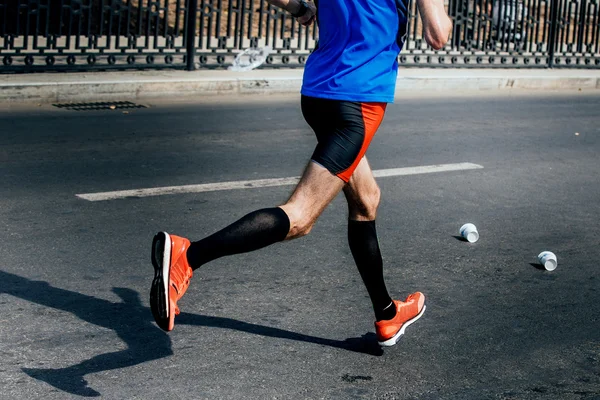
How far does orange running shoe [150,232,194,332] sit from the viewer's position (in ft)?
12.1

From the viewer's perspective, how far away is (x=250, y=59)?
1450 cm

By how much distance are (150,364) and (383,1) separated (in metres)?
1.65

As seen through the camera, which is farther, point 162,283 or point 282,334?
point 282,334

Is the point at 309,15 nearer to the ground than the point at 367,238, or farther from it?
farther from it

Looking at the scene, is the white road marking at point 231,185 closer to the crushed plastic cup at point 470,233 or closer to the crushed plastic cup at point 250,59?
the crushed plastic cup at point 470,233

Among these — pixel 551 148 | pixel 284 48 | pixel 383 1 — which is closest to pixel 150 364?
pixel 383 1

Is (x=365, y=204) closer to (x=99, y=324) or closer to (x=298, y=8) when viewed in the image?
(x=298, y=8)

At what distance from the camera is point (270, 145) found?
917 cm

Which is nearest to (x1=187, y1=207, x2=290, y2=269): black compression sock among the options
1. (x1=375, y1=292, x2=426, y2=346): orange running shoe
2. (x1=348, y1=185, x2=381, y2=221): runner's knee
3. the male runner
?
Result: the male runner

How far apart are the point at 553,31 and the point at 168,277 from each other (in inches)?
601

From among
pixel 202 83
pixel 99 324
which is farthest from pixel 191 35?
pixel 99 324

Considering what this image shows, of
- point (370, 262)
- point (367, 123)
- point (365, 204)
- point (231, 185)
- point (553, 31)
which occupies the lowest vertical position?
point (231, 185)

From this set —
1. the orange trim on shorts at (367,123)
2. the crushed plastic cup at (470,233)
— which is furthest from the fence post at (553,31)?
the orange trim on shorts at (367,123)

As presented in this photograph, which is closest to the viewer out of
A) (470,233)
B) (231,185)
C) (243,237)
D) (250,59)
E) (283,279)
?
(243,237)
